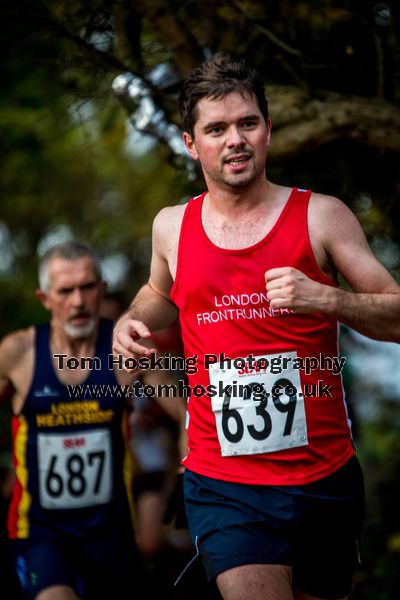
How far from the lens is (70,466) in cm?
483

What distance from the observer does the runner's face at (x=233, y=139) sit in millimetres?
3504

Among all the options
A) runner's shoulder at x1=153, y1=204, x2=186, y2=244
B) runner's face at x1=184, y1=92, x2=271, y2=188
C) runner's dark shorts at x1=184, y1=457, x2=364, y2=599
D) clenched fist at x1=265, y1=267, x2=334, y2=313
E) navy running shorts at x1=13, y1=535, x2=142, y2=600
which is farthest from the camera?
navy running shorts at x1=13, y1=535, x2=142, y2=600

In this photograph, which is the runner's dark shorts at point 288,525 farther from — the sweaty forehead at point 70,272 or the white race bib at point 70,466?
the sweaty forehead at point 70,272

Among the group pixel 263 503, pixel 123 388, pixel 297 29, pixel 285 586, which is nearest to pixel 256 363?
pixel 263 503

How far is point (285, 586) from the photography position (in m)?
3.23

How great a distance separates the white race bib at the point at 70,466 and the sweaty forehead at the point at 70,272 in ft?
2.82

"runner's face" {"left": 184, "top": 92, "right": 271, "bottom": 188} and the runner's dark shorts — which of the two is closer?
the runner's dark shorts

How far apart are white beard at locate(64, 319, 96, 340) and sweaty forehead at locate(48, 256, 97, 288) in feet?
0.78

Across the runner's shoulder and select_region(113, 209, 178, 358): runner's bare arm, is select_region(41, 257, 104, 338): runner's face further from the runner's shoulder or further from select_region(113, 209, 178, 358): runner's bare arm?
the runner's shoulder

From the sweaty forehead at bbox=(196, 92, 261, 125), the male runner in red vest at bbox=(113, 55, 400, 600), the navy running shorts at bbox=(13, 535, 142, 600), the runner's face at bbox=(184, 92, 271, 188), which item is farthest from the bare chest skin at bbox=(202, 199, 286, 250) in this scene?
the navy running shorts at bbox=(13, 535, 142, 600)

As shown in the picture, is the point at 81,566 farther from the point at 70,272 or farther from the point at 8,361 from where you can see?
the point at 70,272

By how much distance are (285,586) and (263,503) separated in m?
0.31

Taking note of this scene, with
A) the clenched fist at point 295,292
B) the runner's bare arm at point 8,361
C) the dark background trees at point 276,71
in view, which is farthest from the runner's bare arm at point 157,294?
the dark background trees at point 276,71

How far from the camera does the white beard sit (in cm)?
503
